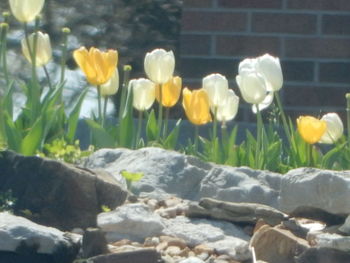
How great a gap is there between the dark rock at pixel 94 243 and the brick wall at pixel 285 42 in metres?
2.75

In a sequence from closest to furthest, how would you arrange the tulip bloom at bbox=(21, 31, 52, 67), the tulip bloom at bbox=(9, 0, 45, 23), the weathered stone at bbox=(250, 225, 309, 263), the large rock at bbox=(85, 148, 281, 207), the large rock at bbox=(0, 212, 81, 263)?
the large rock at bbox=(0, 212, 81, 263) → the weathered stone at bbox=(250, 225, 309, 263) → the large rock at bbox=(85, 148, 281, 207) → the tulip bloom at bbox=(9, 0, 45, 23) → the tulip bloom at bbox=(21, 31, 52, 67)

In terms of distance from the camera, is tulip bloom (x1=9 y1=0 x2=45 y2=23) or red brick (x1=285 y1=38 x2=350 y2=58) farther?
red brick (x1=285 y1=38 x2=350 y2=58)

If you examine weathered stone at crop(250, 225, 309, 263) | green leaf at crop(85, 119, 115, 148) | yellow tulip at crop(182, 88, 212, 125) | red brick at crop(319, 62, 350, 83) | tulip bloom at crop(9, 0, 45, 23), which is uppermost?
tulip bloom at crop(9, 0, 45, 23)

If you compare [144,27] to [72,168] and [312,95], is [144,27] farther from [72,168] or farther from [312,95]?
[72,168]

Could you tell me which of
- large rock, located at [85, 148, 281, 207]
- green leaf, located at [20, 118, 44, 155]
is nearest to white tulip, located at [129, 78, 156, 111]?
large rock, located at [85, 148, 281, 207]

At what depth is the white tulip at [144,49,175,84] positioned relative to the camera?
4184 mm

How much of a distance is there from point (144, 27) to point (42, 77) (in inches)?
22.1

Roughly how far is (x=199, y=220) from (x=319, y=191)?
1.13 ft

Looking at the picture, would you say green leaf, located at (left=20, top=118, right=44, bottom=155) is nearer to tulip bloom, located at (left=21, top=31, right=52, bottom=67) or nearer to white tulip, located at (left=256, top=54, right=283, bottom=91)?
tulip bloom, located at (left=21, top=31, right=52, bottom=67)

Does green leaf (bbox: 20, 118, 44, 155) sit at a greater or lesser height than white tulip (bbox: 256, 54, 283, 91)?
lesser

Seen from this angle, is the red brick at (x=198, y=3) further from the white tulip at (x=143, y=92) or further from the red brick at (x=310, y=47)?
the white tulip at (x=143, y=92)

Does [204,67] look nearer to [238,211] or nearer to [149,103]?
[149,103]

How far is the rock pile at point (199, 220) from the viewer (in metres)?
2.97

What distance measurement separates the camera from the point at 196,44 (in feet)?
19.0
